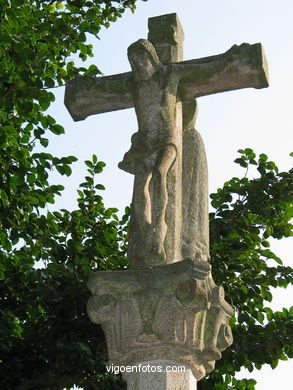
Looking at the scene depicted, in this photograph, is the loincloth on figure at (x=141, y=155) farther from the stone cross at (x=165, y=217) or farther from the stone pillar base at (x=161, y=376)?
the stone pillar base at (x=161, y=376)

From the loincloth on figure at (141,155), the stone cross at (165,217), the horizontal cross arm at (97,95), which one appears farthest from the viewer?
the horizontal cross arm at (97,95)

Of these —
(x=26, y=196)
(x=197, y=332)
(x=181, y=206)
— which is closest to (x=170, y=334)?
(x=197, y=332)

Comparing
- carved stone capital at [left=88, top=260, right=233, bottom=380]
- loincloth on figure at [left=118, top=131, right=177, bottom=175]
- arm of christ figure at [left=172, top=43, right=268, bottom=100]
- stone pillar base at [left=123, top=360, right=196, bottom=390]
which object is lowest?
stone pillar base at [left=123, top=360, right=196, bottom=390]

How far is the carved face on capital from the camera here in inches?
256

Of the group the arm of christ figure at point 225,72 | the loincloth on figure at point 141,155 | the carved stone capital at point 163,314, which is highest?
the arm of christ figure at point 225,72

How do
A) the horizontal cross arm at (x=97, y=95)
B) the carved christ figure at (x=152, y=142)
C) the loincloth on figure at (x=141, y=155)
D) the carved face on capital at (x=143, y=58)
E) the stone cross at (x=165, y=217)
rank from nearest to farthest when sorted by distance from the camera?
the stone cross at (x=165, y=217) → the carved christ figure at (x=152, y=142) → the loincloth on figure at (x=141, y=155) → the carved face on capital at (x=143, y=58) → the horizontal cross arm at (x=97, y=95)

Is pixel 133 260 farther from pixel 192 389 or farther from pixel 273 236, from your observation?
pixel 273 236

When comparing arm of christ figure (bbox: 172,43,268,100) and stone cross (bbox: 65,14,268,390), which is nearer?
stone cross (bbox: 65,14,268,390)

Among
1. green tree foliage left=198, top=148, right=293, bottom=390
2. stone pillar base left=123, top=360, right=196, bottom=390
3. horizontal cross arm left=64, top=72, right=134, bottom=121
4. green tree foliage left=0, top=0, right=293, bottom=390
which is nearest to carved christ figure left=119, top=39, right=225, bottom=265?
horizontal cross arm left=64, top=72, right=134, bottom=121

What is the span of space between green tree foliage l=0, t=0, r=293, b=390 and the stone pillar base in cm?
322

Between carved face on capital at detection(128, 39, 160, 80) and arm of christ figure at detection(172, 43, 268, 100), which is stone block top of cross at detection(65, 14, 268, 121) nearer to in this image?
arm of christ figure at detection(172, 43, 268, 100)

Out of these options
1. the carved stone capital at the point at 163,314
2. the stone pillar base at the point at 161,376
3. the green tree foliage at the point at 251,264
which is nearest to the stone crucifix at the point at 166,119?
the carved stone capital at the point at 163,314

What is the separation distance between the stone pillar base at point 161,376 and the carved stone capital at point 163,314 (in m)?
0.04

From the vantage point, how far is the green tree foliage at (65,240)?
8438 mm
